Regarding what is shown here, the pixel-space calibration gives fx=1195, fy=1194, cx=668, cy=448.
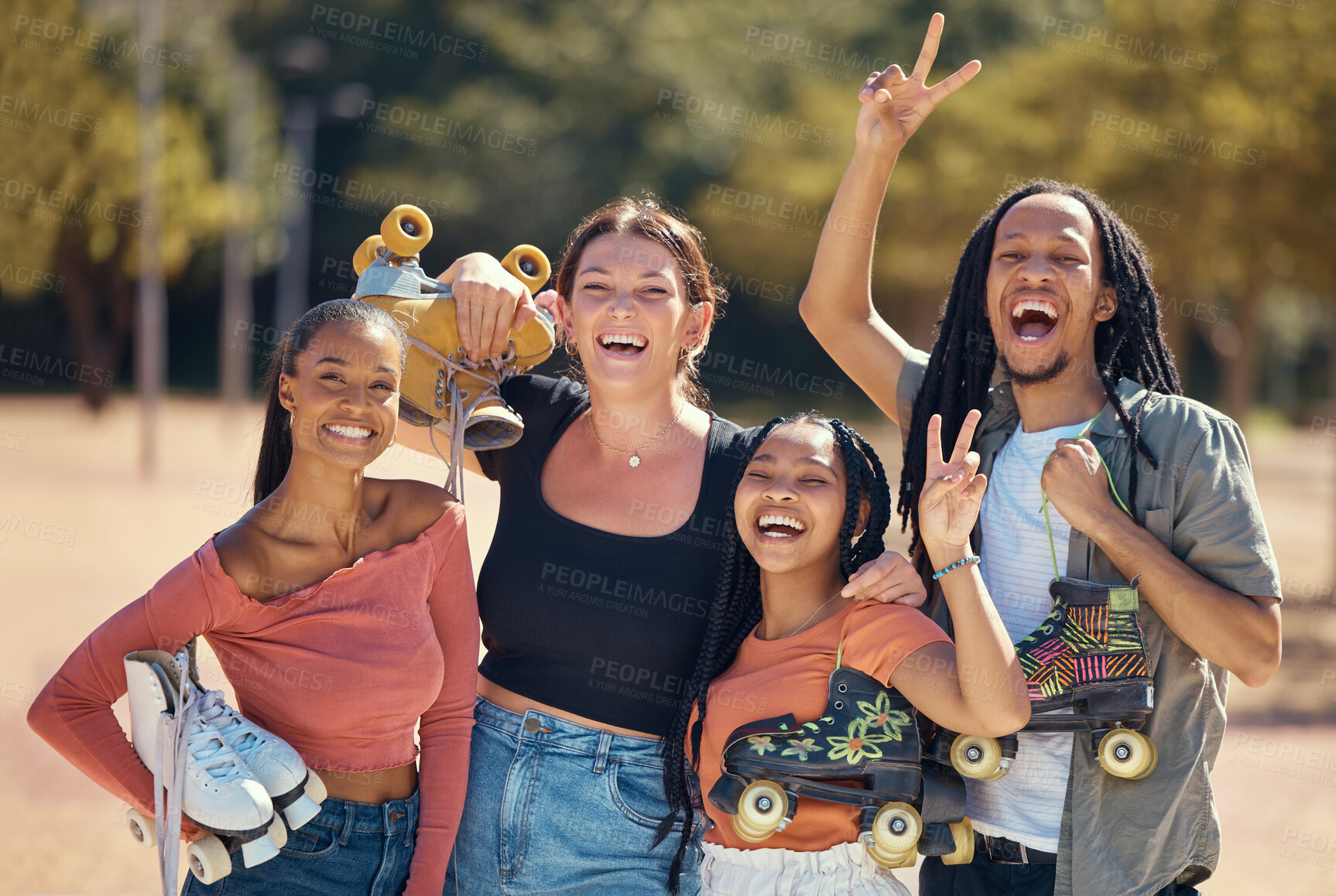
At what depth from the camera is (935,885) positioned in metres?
2.71

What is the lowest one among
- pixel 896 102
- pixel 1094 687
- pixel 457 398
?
pixel 1094 687

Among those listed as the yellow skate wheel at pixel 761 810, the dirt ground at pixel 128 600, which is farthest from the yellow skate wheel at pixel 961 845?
the dirt ground at pixel 128 600

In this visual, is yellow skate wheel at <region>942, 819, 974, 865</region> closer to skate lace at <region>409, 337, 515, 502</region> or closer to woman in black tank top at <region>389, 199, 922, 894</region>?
woman in black tank top at <region>389, 199, 922, 894</region>

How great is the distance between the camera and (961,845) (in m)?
2.49

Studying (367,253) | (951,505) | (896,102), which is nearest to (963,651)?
(951,505)

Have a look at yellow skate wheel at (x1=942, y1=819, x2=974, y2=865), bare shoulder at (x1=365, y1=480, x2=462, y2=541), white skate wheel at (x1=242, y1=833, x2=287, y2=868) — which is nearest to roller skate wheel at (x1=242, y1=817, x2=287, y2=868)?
white skate wheel at (x1=242, y1=833, x2=287, y2=868)

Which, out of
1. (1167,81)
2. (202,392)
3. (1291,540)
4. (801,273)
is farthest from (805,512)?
(202,392)

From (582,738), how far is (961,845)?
833 mm

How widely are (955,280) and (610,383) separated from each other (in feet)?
3.16

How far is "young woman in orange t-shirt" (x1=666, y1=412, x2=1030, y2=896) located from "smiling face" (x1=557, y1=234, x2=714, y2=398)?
0.35m

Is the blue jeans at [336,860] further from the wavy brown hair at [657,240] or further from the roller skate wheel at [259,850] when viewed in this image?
the wavy brown hair at [657,240]

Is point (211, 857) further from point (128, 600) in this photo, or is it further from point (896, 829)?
point (128, 600)

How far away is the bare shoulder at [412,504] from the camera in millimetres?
2592

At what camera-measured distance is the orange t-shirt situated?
2441mm
